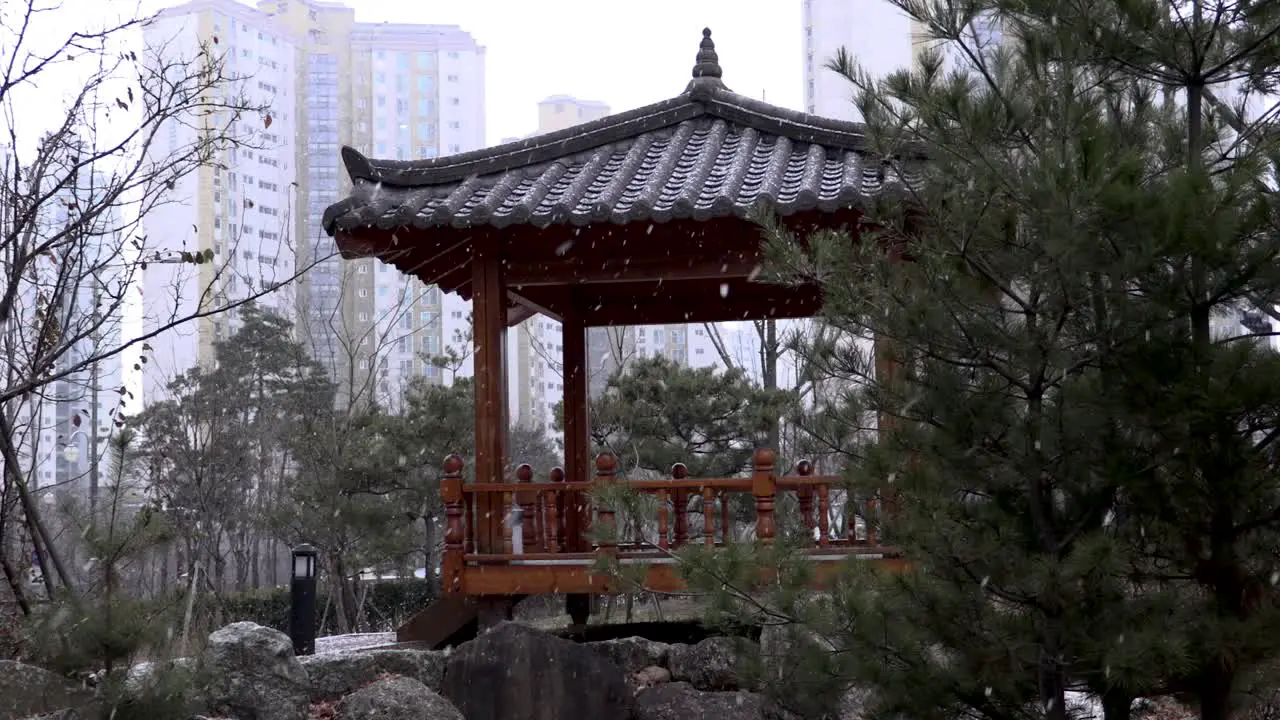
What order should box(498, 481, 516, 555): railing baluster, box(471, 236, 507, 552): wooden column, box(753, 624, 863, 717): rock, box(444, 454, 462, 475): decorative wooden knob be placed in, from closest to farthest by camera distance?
box(753, 624, 863, 717): rock → box(444, 454, 462, 475): decorative wooden knob → box(498, 481, 516, 555): railing baluster → box(471, 236, 507, 552): wooden column

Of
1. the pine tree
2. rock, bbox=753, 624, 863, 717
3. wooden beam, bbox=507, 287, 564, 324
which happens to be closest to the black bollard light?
wooden beam, bbox=507, 287, 564, 324

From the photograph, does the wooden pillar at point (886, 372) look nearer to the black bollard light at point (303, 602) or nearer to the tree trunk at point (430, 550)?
the black bollard light at point (303, 602)

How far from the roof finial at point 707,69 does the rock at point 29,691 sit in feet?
14.0

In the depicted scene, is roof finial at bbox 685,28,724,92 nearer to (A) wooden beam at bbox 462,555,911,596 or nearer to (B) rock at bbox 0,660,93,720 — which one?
(A) wooden beam at bbox 462,555,911,596

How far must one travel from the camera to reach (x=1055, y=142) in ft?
9.84

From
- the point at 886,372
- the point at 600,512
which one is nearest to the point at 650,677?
the point at 600,512

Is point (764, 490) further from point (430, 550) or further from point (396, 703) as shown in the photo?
point (430, 550)

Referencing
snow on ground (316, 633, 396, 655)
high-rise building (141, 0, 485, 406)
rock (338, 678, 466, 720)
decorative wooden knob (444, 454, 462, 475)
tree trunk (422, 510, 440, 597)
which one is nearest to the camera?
rock (338, 678, 466, 720)

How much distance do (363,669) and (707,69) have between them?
12.0ft

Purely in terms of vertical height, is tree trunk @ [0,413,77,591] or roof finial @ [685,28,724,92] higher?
roof finial @ [685,28,724,92]

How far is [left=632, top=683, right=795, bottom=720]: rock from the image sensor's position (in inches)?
199

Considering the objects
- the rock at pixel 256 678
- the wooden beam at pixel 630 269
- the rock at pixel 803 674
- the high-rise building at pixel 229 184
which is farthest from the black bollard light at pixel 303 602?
the high-rise building at pixel 229 184

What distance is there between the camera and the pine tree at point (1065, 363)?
8.91 feet

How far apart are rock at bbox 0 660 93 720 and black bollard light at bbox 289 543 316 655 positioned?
94.0 inches
